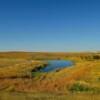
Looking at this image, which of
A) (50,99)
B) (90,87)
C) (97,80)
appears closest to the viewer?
(50,99)

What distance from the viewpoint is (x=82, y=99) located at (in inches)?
612

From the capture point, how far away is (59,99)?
15.2 meters

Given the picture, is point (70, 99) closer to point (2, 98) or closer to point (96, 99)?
point (96, 99)

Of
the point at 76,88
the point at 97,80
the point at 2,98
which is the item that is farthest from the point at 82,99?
the point at 97,80

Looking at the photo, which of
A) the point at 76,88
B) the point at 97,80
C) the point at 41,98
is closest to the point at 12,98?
the point at 41,98

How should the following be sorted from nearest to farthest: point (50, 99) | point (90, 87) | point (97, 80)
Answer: point (50, 99) → point (90, 87) → point (97, 80)

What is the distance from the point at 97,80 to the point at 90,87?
240 inches

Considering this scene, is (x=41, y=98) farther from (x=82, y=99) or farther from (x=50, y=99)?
(x=82, y=99)

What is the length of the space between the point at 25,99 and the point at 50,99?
1.31 meters

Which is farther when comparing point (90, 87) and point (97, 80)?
point (97, 80)

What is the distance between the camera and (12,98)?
15.5 metres

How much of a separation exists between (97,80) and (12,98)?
20.6m

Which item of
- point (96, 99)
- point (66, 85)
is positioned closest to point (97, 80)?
point (66, 85)

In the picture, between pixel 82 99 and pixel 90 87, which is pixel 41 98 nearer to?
pixel 82 99
